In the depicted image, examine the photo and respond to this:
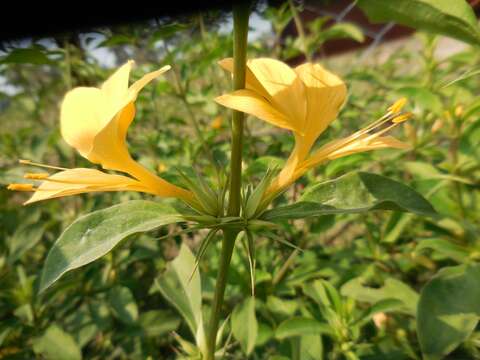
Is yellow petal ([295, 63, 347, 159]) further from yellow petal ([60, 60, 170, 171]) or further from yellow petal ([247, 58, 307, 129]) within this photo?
yellow petal ([60, 60, 170, 171])

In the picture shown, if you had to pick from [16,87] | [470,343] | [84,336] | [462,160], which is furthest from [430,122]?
[16,87]

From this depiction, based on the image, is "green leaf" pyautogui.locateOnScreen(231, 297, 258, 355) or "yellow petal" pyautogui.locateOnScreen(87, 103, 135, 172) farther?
"green leaf" pyautogui.locateOnScreen(231, 297, 258, 355)

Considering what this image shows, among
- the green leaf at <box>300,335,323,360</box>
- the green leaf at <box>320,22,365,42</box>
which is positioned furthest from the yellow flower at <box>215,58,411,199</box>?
the green leaf at <box>320,22,365,42</box>

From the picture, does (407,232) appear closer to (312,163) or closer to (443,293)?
(443,293)

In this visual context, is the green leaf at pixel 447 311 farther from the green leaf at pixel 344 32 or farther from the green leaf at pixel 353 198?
the green leaf at pixel 344 32

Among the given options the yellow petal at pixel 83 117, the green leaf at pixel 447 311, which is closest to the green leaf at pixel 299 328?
the green leaf at pixel 447 311

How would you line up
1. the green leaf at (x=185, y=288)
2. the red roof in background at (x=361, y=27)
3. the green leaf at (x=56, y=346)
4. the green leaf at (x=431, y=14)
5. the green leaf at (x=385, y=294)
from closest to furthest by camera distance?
the green leaf at (x=431, y=14)
the green leaf at (x=185, y=288)
the green leaf at (x=385, y=294)
the green leaf at (x=56, y=346)
the red roof in background at (x=361, y=27)
